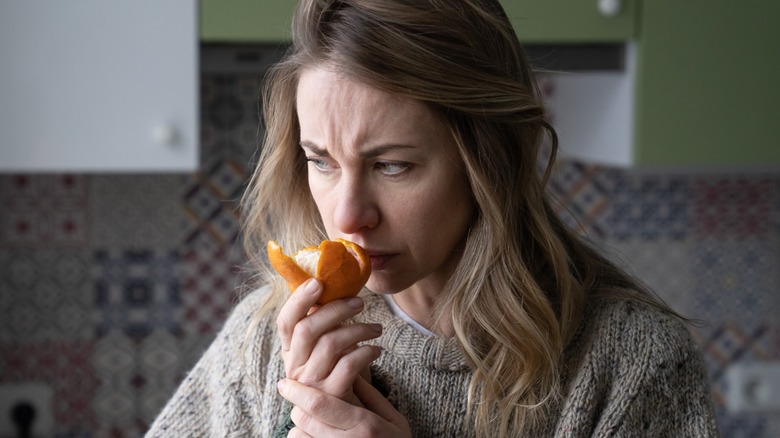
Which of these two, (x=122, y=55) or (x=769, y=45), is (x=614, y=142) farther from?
(x=122, y=55)

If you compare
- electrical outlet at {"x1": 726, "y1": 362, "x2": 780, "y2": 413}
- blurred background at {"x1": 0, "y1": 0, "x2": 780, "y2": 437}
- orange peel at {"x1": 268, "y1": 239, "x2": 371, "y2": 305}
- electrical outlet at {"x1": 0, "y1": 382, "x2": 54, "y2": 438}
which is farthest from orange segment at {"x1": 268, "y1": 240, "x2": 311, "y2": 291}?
electrical outlet at {"x1": 726, "y1": 362, "x2": 780, "y2": 413}

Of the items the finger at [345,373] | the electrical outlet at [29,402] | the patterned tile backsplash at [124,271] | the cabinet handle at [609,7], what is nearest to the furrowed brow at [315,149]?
the finger at [345,373]

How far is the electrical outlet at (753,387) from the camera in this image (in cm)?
218

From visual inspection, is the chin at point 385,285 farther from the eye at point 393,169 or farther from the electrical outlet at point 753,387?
the electrical outlet at point 753,387

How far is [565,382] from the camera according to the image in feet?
3.62

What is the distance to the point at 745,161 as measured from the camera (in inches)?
70.3

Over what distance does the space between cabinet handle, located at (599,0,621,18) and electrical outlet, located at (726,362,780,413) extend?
0.94m

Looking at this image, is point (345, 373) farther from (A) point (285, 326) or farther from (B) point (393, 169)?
(B) point (393, 169)

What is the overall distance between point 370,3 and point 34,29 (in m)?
0.88

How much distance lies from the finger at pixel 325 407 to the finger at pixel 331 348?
14mm

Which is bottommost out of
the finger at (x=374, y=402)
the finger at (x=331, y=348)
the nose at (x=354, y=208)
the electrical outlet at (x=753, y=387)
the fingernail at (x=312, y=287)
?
the electrical outlet at (x=753, y=387)

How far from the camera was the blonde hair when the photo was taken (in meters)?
0.98

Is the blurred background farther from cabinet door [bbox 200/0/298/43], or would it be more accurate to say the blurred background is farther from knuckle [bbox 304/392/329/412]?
knuckle [bbox 304/392/329/412]

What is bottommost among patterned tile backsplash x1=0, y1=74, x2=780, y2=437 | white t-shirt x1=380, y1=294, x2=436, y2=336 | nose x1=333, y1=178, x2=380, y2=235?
patterned tile backsplash x1=0, y1=74, x2=780, y2=437
